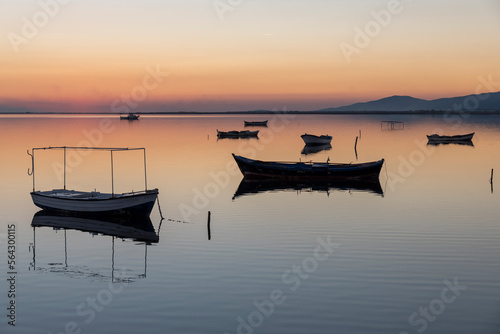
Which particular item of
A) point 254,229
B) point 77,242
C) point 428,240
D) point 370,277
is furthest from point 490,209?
point 77,242

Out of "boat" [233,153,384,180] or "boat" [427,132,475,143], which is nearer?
"boat" [233,153,384,180]

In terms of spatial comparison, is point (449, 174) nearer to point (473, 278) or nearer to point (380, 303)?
point (473, 278)

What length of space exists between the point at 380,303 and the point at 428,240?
1078cm

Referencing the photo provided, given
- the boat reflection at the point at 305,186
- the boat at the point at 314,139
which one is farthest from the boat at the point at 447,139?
the boat reflection at the point at 305,186

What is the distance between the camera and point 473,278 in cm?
2331

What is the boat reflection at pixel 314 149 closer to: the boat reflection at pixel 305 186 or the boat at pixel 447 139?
the boat at pixel 447 139

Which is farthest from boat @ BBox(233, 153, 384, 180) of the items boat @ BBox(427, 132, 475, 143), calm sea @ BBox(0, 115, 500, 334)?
boat @ BBox(427, 132, 475, 143)

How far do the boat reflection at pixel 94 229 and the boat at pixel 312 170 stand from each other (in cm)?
2272

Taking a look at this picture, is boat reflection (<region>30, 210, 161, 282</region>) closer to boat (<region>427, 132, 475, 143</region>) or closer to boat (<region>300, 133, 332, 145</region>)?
boat (<region>300, 133, 332, 145</region>)

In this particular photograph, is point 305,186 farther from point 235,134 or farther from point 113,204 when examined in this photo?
point 235,134

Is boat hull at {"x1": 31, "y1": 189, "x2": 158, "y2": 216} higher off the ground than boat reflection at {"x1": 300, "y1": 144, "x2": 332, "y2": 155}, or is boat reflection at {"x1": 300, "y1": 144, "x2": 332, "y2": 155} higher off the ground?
boat reflection at {"x1": 300, "y1": 144, "x2": 332, "y2": 155}

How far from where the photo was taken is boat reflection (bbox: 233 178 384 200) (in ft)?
165

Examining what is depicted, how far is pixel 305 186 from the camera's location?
176 ft

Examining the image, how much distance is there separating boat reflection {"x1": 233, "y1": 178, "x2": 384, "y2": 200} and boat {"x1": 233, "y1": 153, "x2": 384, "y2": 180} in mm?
481
